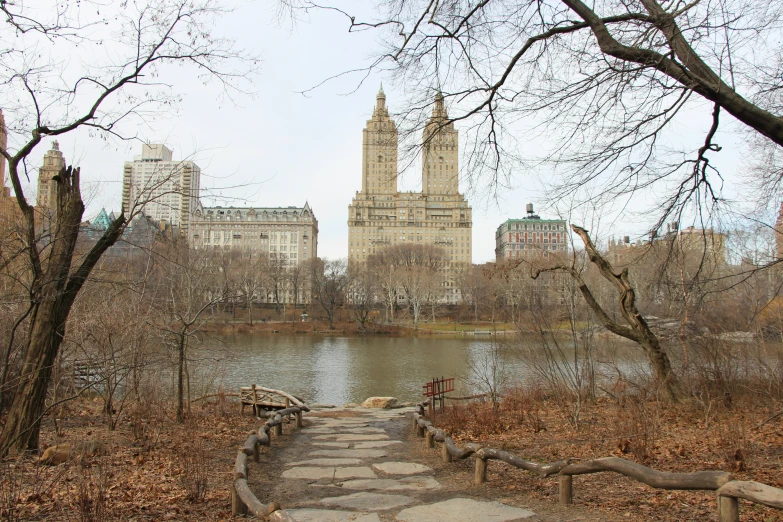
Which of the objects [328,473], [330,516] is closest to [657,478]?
[330,516]

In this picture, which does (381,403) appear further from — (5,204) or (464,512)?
(464,512)

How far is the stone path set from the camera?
4.39 m

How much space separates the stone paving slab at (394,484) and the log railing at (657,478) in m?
0.50

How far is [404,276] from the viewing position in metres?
62.5

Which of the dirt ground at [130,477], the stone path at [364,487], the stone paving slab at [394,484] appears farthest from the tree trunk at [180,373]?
the stone paving slab at [394,484]

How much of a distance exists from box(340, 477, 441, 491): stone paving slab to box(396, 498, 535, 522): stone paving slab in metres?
0.68

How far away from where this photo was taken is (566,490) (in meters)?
4.61

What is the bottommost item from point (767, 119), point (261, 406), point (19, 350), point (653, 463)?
point (261, 406)

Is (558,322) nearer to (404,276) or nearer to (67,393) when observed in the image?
(67,393)

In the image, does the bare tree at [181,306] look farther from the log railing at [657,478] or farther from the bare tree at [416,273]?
the bare tree at [416,273]

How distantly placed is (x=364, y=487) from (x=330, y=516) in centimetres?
104

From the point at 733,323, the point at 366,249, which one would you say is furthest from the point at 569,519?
the point at 366,249

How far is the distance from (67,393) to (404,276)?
5320 centimetres

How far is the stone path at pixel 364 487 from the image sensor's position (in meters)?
4.39
